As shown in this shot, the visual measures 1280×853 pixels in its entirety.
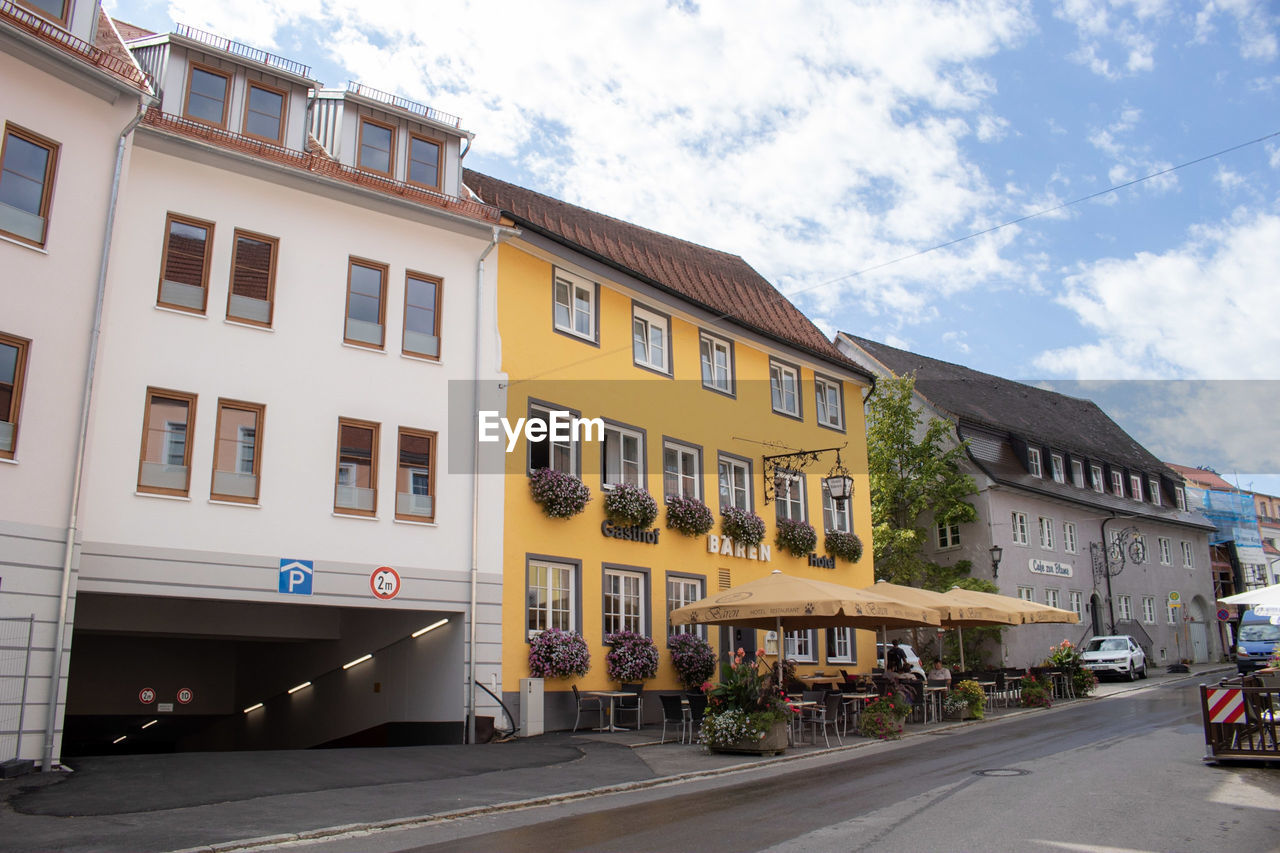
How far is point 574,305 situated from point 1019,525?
23.4 m

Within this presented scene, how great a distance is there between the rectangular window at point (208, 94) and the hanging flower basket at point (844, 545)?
1789 centimetres

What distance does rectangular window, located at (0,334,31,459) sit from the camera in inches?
545

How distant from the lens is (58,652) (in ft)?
45.1

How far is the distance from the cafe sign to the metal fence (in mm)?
33307

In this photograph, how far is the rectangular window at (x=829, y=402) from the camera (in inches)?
1173

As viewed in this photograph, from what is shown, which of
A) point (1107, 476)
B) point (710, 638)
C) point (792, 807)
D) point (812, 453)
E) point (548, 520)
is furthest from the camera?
point (1107, 476)

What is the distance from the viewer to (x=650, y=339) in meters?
24.1

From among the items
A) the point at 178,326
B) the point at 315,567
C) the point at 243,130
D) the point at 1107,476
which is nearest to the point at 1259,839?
the point at 315,567

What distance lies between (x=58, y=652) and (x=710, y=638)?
13763 millimetres

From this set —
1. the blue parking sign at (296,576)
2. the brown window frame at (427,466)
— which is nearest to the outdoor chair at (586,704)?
the brown window frame at (427,466)

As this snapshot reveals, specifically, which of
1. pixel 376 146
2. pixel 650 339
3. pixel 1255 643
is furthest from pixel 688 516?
pixel 1255 643

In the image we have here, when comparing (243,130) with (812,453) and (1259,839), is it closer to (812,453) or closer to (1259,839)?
(812,453)

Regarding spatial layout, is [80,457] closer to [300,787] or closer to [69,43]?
[300,787]
